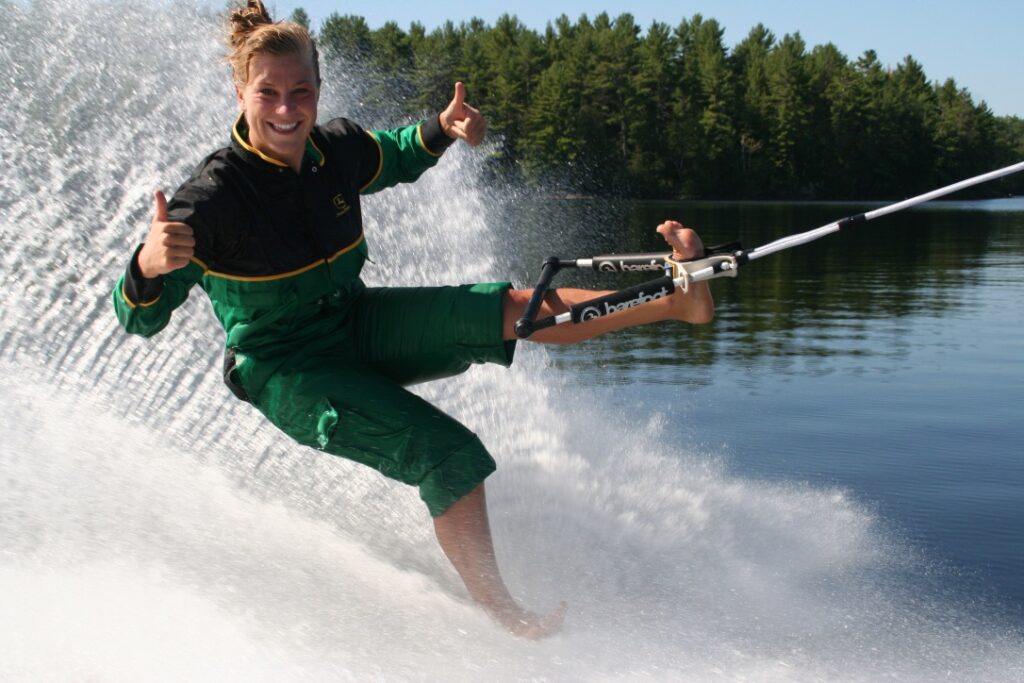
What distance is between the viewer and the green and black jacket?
3465 millimetres

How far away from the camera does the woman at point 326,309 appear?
361 centimetres

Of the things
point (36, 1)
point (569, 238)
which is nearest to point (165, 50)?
point (36, 1)

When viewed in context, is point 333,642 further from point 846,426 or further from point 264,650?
point 846,426

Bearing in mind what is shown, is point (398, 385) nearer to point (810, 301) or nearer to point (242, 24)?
point (242, 24)

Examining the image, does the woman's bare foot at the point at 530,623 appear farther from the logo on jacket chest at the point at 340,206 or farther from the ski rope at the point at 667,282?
the logo on jacket chest at the point at 340,206

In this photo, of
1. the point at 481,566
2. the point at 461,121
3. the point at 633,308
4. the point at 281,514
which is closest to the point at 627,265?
the point at 633,308

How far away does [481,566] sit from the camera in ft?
12.7

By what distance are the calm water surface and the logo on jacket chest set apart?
272 centimetres

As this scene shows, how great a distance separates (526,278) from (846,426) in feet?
27.9

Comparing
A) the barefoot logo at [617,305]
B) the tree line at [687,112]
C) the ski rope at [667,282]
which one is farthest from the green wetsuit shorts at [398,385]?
the tree line at [687,112]

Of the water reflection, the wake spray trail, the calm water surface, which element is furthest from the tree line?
the wake spray trail

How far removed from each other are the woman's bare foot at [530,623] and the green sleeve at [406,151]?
5.06ft

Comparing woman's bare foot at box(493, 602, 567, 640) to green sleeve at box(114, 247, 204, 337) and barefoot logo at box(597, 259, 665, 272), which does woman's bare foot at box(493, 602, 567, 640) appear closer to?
barefoot logo at box(597, 259, 665, 272)

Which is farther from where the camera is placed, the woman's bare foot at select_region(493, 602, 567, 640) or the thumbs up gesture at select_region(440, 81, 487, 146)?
the thumbs up gesture at select_region(440, 81, 487, 146)
